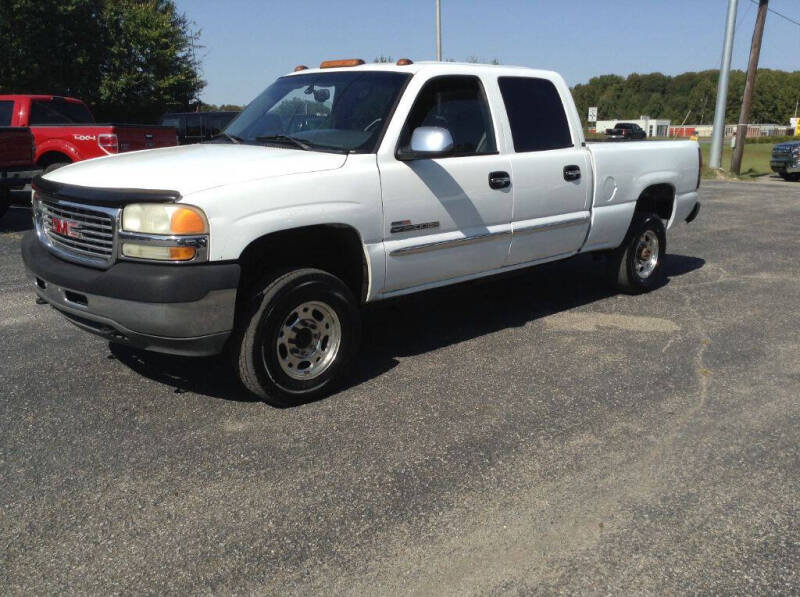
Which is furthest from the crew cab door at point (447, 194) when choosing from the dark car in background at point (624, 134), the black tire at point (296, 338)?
the dark car in background at point (624, 134)

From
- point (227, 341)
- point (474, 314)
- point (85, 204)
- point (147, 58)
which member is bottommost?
point (474, 314)

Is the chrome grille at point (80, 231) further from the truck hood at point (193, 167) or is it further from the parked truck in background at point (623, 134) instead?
the parked truck in background at point (623, 134)

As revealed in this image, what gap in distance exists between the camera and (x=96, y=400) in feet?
13.9

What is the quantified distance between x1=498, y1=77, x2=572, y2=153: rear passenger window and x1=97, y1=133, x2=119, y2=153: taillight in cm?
804

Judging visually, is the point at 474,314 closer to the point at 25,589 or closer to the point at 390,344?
the point at 390,344

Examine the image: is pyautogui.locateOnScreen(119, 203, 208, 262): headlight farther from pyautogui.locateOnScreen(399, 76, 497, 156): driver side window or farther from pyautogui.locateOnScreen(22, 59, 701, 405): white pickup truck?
pyautogui.locateOnScreen(399, 76, 497, 156): driver side window

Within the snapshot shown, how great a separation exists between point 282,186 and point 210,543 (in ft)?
6.15

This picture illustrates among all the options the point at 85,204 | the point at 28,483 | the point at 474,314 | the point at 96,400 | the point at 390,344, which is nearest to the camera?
the point at 28,483

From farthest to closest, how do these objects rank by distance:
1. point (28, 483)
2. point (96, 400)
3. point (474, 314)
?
point (474, 314) → point (96, 400) → point (28, 483)

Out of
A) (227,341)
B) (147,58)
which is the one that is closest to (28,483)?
(227,341)

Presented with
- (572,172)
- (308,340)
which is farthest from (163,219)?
(572,172)

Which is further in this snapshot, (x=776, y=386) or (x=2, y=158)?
(x=2, y=158)

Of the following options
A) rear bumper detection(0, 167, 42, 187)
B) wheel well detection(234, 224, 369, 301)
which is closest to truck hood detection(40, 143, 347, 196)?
wheel well detection(234, 224, 369, 301)

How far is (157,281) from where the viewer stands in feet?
11.9
